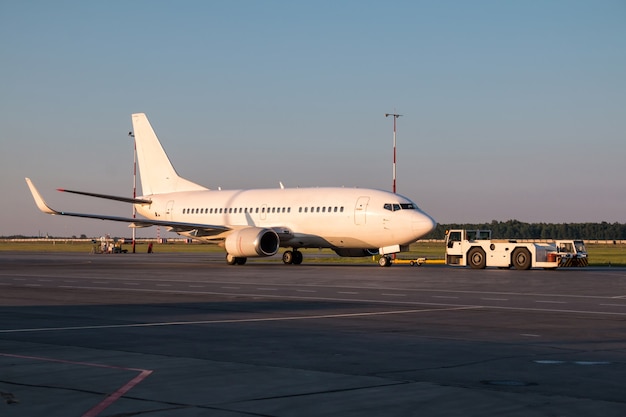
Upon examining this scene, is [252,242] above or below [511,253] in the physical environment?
above

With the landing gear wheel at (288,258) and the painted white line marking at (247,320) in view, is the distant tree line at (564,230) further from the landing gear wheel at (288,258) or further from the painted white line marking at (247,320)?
the painted white line marking at (247,320)

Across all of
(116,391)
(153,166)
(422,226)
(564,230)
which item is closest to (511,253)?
(422,226)

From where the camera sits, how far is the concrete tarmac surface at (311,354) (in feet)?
29.7

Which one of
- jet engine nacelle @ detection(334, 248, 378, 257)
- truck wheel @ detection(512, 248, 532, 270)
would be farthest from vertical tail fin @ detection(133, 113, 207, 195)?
truck wheel @ detection(512, 248, 532, 270)

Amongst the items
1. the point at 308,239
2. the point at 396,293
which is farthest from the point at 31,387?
the point at 308,239

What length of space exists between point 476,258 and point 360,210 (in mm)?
6442

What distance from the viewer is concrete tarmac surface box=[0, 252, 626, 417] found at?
9.05 meters

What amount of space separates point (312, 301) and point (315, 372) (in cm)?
1286

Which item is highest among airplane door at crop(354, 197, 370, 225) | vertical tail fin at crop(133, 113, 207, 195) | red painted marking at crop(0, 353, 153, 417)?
vertical tail fin at crop(133, 113, 207, 195)

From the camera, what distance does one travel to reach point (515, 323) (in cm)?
1795

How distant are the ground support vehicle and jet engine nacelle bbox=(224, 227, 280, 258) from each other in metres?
9.41

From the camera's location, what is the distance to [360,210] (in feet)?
152

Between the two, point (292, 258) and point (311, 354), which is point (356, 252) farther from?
point (311, 354)

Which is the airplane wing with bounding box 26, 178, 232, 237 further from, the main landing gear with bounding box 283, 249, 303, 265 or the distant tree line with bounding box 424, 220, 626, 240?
the distant tree line with bounding box 424, 220, 626, 240
